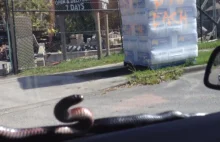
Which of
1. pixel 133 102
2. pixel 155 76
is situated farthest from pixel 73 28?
pixel 133 102

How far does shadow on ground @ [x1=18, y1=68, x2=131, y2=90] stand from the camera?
411 inches

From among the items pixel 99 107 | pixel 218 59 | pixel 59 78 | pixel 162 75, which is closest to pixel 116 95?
pixel 99 107

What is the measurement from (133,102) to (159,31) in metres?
3.17

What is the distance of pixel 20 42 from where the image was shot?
1288 centimetres

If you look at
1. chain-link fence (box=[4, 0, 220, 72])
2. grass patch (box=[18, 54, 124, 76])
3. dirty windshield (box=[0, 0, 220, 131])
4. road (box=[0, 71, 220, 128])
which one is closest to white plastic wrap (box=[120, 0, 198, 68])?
dirty windshield (box=[0, 0, 220, 131])

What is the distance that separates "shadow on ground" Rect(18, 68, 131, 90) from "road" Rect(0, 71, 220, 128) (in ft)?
1.99

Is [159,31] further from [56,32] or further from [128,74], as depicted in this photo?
[56,32]

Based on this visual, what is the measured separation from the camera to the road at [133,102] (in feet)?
24.0

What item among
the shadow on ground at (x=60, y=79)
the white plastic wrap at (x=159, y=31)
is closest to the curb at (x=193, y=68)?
the white plastic wrap at (x=159, y=31)

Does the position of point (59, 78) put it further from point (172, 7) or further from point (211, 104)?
point (211, 104)

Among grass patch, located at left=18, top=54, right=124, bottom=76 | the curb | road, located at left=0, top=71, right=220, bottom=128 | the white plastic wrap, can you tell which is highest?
the white plastic wrap

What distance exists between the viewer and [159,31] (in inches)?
426

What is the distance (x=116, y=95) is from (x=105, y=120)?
7.02 metres

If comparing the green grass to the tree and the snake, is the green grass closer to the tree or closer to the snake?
the snake
